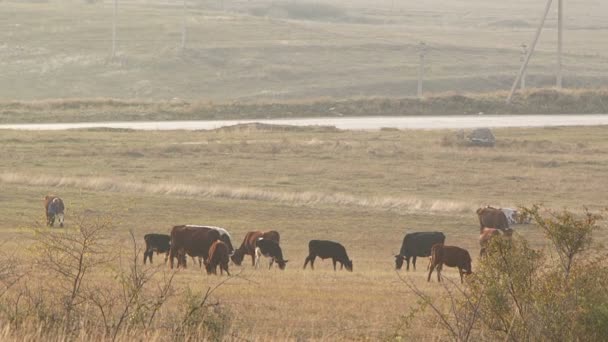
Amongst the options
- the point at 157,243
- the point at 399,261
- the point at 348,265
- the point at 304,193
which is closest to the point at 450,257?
the point at 348,265

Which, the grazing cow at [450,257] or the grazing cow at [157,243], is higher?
the grazing cow at [450,257]

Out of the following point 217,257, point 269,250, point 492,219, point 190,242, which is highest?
point 217,257

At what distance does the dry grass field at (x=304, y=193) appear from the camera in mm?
19531

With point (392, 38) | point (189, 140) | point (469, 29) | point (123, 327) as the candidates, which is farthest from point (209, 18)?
point (123, 327)

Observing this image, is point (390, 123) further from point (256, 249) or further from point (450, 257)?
point (450, 257)

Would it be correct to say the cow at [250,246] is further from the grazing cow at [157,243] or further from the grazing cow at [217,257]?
the grazing cow at [217,257]

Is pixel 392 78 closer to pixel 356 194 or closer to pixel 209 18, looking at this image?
pixel 209 18

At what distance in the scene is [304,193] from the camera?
44.2 metres

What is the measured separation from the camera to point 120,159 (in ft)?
176

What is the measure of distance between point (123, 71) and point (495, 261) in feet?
338

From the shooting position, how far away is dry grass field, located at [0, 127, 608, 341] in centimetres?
1953

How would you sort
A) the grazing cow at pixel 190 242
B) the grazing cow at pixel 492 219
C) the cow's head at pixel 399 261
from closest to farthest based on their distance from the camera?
the grazing cow at pixel 190 242 → the cow's head at pixel 399 261 → the grazing cow at pixel 492 219

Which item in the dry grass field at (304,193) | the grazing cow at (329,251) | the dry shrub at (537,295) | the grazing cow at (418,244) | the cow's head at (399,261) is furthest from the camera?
the grazing cow at (418,244)

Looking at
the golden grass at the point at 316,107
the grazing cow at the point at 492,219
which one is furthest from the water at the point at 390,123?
the grazing cow at the point at 492,219
